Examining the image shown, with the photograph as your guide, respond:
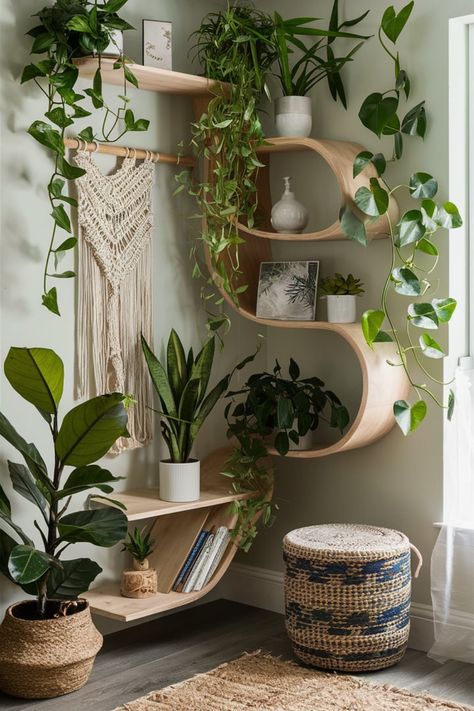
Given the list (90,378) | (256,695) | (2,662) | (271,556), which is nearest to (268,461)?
(271,556)

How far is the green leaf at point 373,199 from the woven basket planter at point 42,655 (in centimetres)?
159

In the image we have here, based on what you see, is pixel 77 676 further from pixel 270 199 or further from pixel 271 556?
pixel 270 199

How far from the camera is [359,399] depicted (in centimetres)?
367

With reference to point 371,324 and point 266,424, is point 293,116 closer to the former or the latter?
point 371,324

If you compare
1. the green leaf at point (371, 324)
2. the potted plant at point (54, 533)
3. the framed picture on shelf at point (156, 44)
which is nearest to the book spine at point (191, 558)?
the potted plant at point (54, 533)

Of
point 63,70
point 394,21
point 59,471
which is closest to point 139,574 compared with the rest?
point 59,471

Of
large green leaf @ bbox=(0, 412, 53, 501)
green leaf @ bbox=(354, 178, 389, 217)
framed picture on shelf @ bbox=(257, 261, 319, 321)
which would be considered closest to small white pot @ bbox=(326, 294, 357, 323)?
framed picture on shelf @ bbox=(257, 261, 319, 321)

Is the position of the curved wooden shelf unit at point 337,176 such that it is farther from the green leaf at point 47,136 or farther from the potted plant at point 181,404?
the green leaf at point 47,136

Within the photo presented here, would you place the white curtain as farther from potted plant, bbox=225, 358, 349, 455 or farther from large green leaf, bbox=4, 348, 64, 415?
large green leaf, bbox=4, 348, 64, 415

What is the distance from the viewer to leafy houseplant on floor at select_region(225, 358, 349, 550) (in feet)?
11.4

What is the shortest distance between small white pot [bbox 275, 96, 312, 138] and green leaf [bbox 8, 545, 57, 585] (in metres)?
1.76

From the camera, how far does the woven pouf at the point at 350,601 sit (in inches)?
122

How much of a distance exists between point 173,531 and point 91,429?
867 mm

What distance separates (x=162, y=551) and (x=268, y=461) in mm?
565
